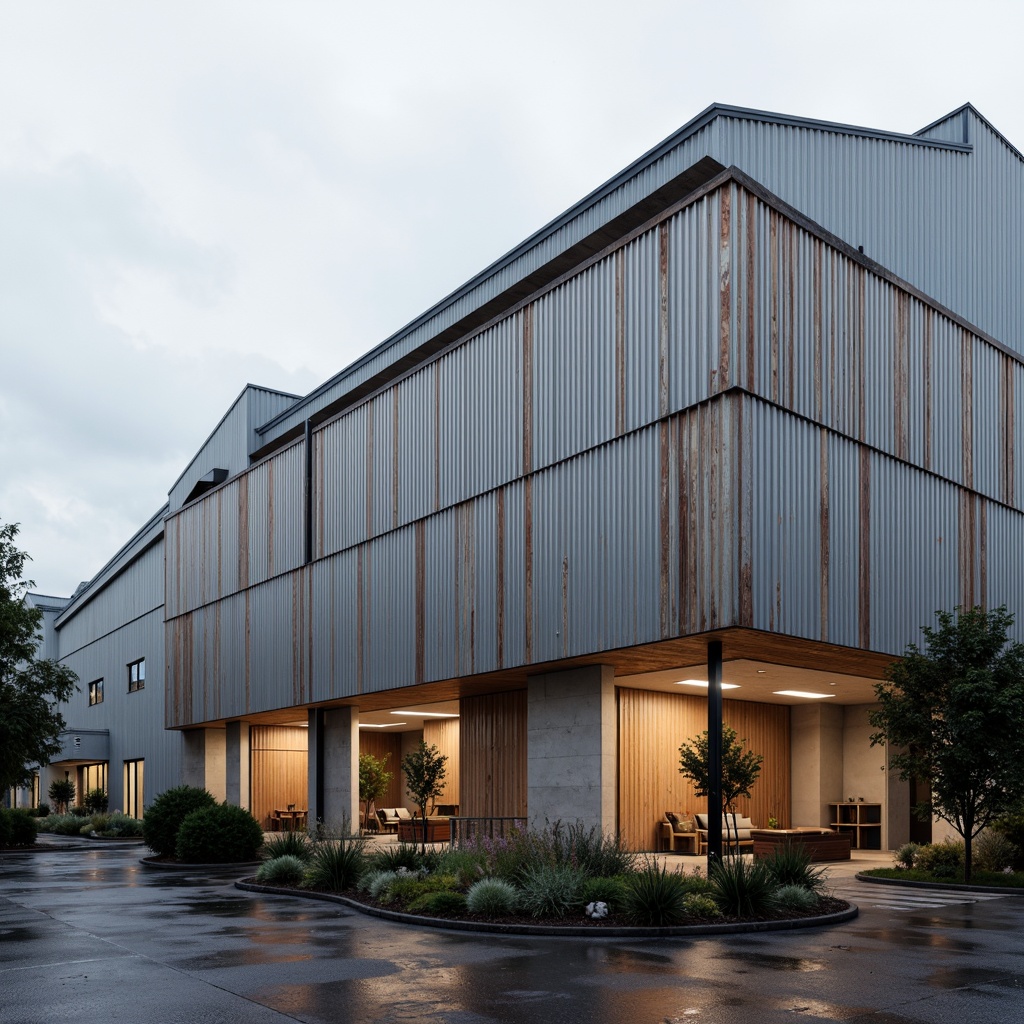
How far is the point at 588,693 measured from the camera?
24.0 meters

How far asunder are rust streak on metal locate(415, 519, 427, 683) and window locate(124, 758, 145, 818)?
1221 inches

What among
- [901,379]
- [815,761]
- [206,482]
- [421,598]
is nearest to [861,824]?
[815,761]

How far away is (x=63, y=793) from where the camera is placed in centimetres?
6775

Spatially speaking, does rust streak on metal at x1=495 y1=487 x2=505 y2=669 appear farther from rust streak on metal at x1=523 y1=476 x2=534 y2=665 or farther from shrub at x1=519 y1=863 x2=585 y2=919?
shrub at x1=519 y1=863 x2=585 y2=919

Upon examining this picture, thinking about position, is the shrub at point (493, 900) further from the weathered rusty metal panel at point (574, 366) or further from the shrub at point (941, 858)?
the shrub at point (941, 858)

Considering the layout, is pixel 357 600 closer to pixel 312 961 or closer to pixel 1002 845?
pixel 1002 845

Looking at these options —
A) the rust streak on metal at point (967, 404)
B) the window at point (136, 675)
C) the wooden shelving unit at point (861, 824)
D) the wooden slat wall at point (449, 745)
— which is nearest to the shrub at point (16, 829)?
the window at point (136, 675)

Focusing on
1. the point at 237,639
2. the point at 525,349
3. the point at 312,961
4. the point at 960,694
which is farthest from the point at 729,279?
the point at 237,639

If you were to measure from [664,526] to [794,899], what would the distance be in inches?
276

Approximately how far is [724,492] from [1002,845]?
9.98 metres

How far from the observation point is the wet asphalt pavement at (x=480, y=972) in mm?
9898

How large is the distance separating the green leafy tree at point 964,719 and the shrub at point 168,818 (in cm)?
1708

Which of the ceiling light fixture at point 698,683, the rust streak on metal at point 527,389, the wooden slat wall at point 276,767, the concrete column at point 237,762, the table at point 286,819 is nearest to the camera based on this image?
the rust streak on metal at point 527,389

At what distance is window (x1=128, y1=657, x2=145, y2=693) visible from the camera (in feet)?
179
